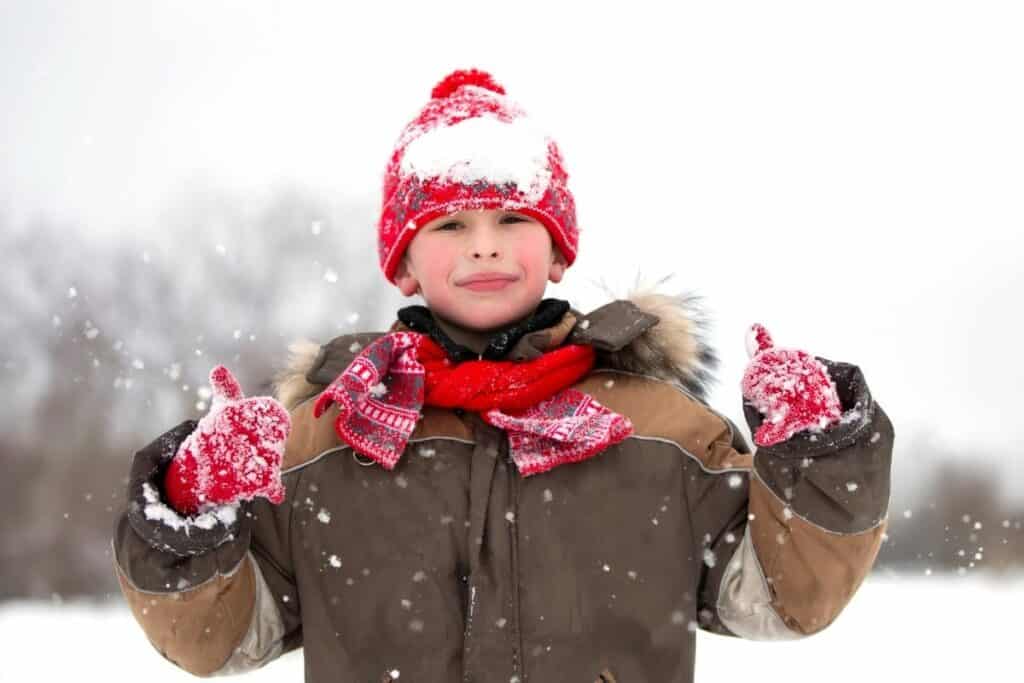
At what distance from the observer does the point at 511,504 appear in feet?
5.89

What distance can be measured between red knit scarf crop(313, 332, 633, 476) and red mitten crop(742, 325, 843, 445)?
0.90 ft

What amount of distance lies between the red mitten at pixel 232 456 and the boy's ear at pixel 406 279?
0.61m

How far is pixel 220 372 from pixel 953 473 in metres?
8.81

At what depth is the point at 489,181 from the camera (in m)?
1.98

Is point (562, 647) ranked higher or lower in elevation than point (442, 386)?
lower

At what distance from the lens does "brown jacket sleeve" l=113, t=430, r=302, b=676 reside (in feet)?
5.41

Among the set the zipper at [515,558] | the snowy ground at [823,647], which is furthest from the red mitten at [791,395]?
the snowy ground at [823,647]

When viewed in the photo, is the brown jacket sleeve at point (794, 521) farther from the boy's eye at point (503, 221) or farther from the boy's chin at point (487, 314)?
the boy's eye at point (503, 221)

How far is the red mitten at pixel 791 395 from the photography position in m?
1.56

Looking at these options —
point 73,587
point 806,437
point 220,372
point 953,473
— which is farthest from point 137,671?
point 953,473

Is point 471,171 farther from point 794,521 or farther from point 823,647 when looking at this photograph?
point 823,647

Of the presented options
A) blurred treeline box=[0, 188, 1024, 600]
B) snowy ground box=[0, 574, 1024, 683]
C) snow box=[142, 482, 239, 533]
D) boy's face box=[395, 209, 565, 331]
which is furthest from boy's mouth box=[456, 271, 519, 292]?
blurred treeline box=[0, 188, 1024, 600]

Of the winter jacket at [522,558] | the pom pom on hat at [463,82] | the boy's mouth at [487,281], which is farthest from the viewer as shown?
the pom pom on hat at [463,82]

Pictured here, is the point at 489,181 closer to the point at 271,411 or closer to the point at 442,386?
the point at 442,386
